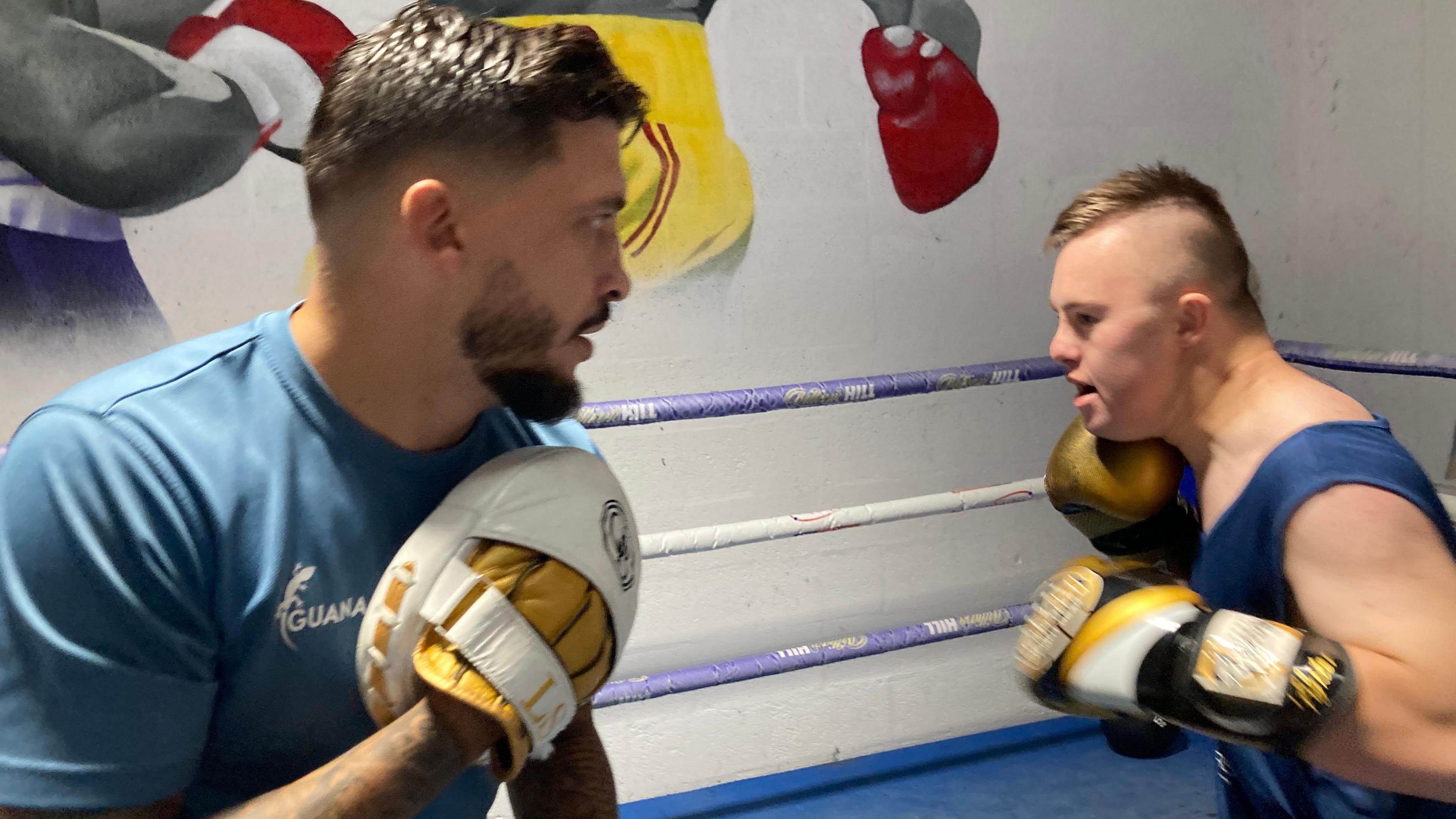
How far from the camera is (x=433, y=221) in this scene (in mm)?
984

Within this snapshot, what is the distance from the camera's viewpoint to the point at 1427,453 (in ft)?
8.79

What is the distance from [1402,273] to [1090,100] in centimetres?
97

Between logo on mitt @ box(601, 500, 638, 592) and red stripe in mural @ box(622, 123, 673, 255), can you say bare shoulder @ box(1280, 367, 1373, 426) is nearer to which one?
logo on mitt @ box(601, 500, 638, 592)

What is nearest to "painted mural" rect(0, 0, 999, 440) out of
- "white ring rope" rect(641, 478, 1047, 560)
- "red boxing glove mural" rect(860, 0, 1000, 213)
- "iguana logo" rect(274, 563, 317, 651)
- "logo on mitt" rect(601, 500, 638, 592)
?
"red boxing glove mural" rect(860, 0, 1000, 213)

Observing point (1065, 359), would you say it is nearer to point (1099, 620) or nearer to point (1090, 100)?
point (1099, 620)

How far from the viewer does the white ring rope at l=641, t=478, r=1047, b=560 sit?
204 cm

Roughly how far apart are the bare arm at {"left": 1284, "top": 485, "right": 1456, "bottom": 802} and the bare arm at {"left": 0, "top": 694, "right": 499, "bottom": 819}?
0.89 meters

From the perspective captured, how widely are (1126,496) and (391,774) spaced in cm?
113

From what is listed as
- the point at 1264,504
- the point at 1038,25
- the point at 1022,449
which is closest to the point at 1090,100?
the point at 1038,25

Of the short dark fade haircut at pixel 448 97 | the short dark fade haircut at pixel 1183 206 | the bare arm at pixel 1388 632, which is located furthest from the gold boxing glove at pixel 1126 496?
the short dark fade haircut at pixel 448 97

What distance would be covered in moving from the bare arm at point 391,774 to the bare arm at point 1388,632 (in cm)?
89

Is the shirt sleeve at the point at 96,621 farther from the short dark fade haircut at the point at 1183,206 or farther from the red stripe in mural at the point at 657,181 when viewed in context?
the red stripe in mural at the point at 657,181

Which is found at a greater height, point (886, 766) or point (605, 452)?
point (605, 452)

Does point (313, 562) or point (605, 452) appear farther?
point (605, 452)
